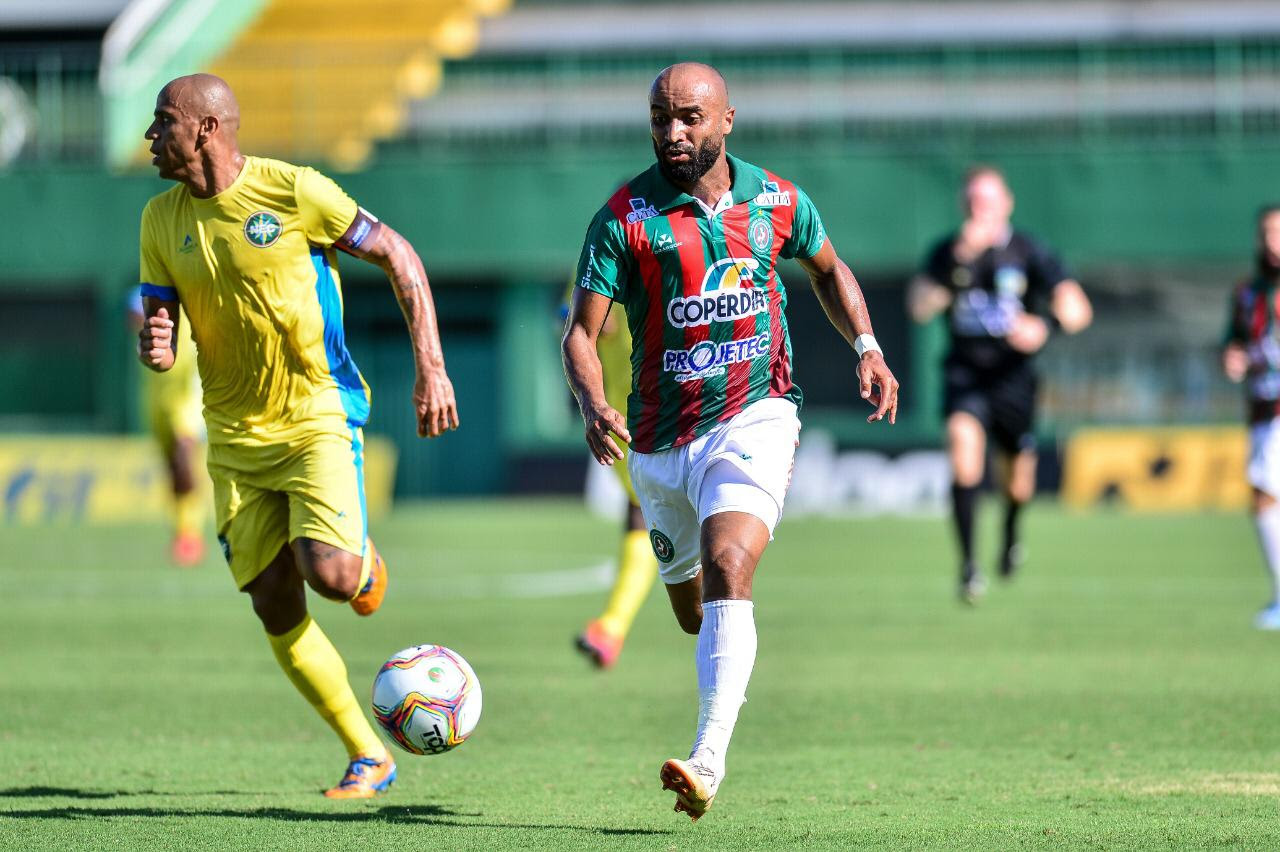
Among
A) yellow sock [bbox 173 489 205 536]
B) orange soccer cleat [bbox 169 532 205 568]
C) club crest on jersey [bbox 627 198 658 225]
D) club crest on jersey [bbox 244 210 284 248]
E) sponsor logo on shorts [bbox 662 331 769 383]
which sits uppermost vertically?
club crest on jersey [bbox 627 198 658 225]

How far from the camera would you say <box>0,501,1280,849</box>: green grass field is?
6.25m

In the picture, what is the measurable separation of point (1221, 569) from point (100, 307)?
62.4 feet

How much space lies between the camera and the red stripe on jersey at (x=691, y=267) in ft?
21.5

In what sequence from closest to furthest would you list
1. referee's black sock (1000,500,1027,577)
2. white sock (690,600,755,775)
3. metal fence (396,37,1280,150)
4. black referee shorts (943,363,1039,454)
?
white sock (690,600,755,775) → black referee shorts (943,363,1039,454) → referee's black sock (1000,500,1027,577) → metal fence (396,37,1280,150)

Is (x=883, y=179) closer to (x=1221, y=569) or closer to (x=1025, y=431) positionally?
(x=1221, y=569)

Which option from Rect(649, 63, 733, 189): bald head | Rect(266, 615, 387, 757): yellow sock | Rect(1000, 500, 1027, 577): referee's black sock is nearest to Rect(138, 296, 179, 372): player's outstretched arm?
Rect(266, 615, 387, 757): yellow sock

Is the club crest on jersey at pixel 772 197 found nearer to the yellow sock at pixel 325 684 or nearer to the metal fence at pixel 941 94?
the yellow sock at pixel 325 684

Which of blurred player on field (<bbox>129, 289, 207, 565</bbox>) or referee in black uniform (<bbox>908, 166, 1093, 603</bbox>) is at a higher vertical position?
referee in black uniform (<bbox>908, 166, 1093, 603</bbox>)

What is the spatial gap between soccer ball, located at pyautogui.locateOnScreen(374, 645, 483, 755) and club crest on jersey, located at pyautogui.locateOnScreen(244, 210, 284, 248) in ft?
4.82

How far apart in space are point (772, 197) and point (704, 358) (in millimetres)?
574

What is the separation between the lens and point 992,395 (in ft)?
44.3

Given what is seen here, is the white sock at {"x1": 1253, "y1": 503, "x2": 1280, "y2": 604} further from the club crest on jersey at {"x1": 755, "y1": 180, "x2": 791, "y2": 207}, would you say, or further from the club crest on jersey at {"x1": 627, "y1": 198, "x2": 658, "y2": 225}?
the club crest on jersey at {"x1": 627, "y1": 198, "x2": 658, "y2": 225}

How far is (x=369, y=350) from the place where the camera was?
100ft

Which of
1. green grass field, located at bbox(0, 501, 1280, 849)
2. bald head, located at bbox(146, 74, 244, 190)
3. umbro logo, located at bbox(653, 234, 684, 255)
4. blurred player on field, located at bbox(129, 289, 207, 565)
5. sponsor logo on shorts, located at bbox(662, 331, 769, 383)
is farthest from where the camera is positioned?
blurred player on field, located at bbox(129, 289, 207, 565)
